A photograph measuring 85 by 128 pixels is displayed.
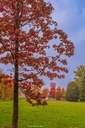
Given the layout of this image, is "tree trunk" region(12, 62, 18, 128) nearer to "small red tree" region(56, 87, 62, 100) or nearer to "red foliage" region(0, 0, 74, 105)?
"red foliage" region(0, 0, 74, 105)

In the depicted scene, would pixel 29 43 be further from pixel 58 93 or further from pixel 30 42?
pixel 58 93

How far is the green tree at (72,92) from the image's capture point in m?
137

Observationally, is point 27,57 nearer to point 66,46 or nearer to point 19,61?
point 19,61

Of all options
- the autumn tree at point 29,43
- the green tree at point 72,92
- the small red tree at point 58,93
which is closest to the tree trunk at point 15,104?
the autumn tree at point 29,43

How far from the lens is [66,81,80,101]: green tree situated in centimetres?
13712

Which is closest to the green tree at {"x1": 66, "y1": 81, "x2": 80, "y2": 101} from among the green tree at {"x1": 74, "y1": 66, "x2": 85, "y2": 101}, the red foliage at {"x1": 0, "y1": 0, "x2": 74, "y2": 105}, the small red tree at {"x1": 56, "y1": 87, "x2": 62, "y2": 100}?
the green tree at {"x1": 74, "y1": 66, "x2": 85, "y2": 101}

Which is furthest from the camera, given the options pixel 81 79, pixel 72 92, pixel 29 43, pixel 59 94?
pixel 59 94

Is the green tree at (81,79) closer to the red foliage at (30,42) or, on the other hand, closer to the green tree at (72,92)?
the green tree at (72,92)

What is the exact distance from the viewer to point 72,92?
5399 inches

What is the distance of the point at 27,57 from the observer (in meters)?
20.5

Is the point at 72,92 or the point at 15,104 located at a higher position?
the point at 72,92

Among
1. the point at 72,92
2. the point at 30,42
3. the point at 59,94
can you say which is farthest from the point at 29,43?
the point at 59,94

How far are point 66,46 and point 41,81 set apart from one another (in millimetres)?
1999

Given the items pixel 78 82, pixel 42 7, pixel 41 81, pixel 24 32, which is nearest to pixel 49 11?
pixel 42 7
